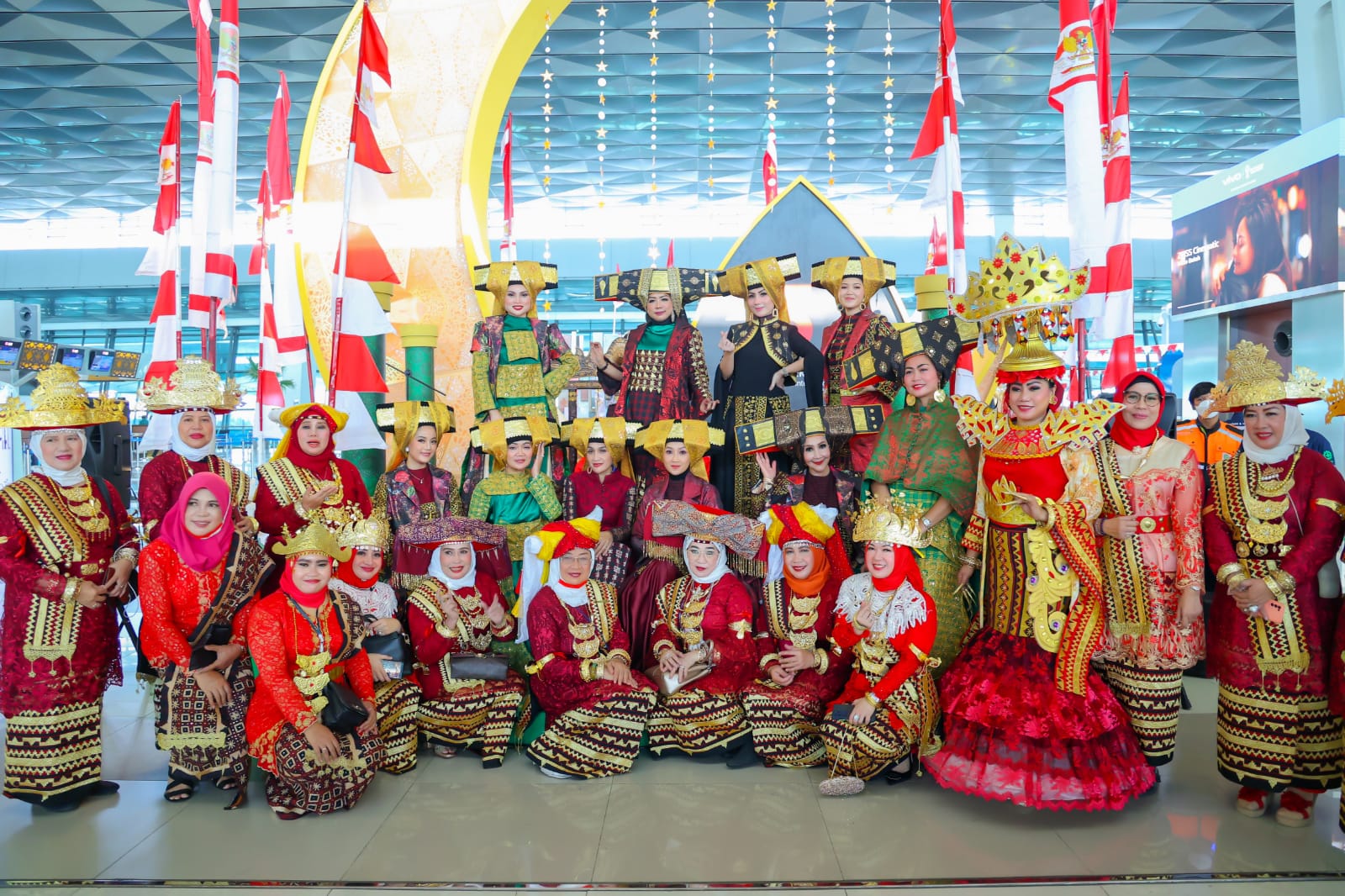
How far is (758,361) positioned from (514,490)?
5.15 feet

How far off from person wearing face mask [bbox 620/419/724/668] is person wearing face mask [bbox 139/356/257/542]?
1661mm

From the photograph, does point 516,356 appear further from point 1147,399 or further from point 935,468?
point 1147,399

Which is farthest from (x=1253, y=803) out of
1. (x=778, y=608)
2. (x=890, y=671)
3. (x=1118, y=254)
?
(x=1118, y=254)

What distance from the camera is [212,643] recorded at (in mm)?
3357

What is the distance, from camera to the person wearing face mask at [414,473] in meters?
4.63

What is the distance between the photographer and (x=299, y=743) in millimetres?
3195

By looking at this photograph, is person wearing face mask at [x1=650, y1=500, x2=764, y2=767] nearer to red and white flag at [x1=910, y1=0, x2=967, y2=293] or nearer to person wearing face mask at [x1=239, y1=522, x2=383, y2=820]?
person wearing face mask at [x1=239, y1=522, x2=383, y2=820]

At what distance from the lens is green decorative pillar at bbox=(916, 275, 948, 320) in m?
6.18

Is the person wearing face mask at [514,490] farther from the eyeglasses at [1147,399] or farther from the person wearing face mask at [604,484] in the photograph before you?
the eyeglasses at [1147,399]

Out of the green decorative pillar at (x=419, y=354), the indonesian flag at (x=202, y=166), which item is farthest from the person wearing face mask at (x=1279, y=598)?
the indonesian flag at (x=202, y=166)

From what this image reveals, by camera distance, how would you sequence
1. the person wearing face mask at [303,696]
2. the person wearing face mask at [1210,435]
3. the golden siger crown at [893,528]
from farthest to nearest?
the person wearing face mask at [1210,435]
the golden siger crown at [893,528]
the person wearing face mask at [303,696]

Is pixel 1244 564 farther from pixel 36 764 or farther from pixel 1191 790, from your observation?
pixel 36 764

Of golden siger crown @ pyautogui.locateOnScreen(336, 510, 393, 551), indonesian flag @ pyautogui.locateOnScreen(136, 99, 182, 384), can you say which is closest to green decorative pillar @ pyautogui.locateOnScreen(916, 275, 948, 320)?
golden siger crown @ pyautogui.locateOnScreen(336, 510, 393, 551)

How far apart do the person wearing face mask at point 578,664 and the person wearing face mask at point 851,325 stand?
5.33 ft
